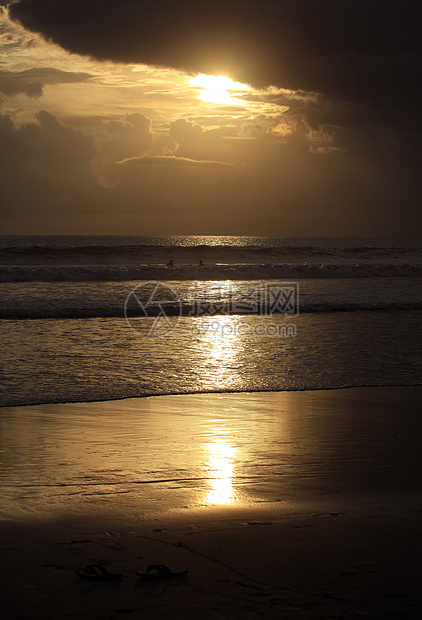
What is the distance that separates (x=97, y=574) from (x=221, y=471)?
66.7 inches

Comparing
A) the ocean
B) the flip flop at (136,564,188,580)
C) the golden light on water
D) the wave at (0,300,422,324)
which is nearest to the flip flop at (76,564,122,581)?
the flip flop at (136,564,188,580)

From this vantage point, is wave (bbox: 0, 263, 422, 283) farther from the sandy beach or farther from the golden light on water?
the golden light on water

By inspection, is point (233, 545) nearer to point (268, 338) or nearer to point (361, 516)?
point (361, 516)

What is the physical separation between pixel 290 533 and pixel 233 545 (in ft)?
1.17

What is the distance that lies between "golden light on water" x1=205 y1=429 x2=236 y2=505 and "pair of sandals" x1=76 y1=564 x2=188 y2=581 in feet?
3.11

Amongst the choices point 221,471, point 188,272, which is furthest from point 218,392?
point 188,272

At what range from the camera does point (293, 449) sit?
4805mm

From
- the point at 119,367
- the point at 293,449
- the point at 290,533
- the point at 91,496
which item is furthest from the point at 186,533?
the point at 119,367

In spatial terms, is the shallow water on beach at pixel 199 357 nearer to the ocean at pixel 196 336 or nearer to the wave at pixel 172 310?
the ocean at pixel 196 336

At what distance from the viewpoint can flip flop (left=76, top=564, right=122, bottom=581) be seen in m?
2.63

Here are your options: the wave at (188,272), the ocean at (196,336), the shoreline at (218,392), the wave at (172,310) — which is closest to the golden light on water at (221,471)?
the shoreline at (218,392)

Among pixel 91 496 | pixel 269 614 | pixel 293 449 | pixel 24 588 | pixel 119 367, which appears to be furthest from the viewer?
pixel 119 367

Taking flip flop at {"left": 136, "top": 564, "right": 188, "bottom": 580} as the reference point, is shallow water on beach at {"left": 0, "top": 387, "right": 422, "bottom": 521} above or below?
above

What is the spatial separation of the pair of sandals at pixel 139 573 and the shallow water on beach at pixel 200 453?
0.69 m
